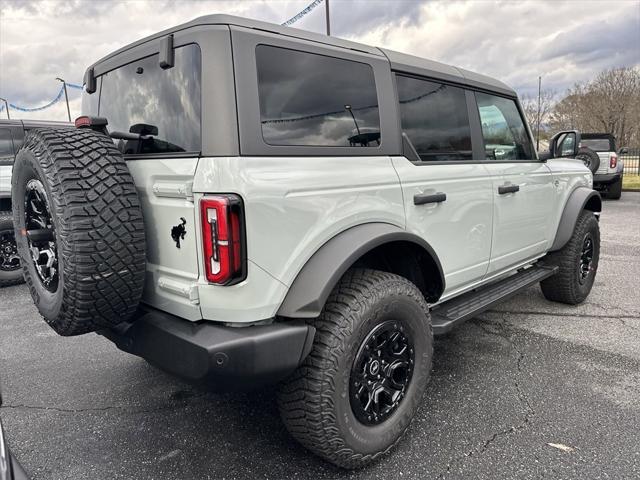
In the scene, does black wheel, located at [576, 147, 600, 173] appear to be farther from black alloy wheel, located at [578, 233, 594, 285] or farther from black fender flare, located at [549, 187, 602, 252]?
black alloy wheel, located at [578, 233, 594, 285]

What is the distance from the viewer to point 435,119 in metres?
2.81

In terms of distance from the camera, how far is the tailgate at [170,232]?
1.84 metres

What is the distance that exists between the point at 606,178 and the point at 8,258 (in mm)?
12885

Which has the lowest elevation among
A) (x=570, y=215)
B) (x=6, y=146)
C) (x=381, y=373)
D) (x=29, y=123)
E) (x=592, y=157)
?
(x=381, y=373)

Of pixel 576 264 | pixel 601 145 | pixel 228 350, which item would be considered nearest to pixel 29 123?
pixel 228 350

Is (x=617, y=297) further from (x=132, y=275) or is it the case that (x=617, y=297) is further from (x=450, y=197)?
(x=132, y=275)

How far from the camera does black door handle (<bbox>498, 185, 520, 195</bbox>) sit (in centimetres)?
312

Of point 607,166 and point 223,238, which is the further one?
Answer: point 607,166

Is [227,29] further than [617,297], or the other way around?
[617,297]

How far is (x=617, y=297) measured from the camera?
4.60 meters

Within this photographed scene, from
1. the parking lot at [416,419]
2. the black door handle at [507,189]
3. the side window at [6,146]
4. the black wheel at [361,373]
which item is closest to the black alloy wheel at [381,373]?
the black wheel at [361,373]

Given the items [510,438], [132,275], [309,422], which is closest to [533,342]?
[510,438]

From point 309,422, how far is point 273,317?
1.57 ft

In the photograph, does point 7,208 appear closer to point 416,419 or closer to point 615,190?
point 416,419
